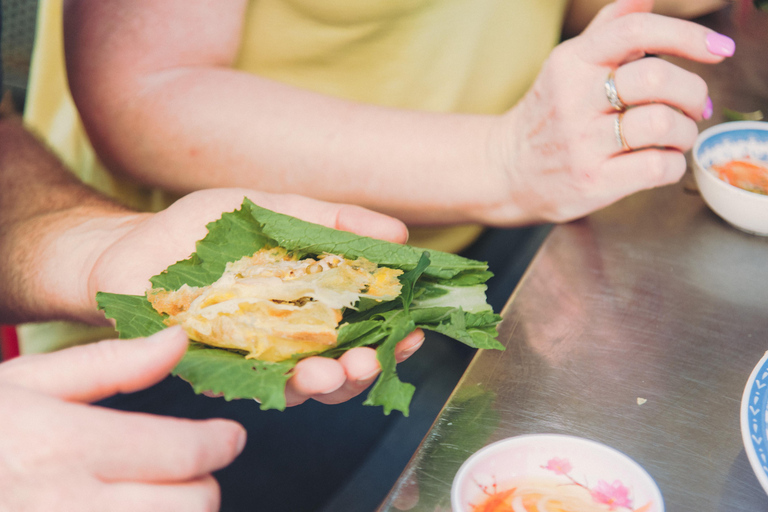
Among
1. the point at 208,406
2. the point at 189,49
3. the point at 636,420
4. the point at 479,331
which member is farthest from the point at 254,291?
the point at 189,49

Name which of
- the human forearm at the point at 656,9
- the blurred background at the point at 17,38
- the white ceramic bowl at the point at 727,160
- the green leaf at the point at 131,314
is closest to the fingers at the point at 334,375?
the green leaf at the point at 131,314

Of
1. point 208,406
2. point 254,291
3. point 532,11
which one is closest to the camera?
point 254,291

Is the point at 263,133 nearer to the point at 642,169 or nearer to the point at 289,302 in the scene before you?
the point at 289,302

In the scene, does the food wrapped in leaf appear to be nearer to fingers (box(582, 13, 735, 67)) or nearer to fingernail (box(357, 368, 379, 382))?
fingernail (box(357, 368, 379, 382))

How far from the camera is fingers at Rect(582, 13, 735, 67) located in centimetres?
113

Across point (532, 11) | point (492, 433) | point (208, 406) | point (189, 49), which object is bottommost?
point (208, 406)

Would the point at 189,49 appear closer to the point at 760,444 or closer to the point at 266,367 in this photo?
the point at 266,367

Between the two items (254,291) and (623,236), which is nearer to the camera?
(254,291)

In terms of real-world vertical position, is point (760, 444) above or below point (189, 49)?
below

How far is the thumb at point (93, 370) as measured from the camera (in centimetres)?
64

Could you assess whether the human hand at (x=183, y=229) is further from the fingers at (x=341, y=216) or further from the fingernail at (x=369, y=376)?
the fingernail at (x=369, y=376)

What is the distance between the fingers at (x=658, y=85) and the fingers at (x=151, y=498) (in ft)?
3.42

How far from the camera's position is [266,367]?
0.86 m

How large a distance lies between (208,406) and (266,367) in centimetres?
62
